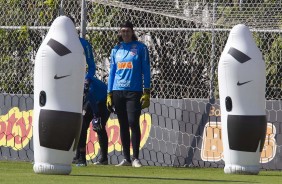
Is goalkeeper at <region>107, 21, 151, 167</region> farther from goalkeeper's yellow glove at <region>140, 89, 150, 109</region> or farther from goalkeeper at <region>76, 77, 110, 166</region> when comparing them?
goalkeeper at <region>76, 77, 110, 166</region>

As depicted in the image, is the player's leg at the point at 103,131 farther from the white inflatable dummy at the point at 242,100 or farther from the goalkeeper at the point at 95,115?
the white inflatable dummy at the point at 242,100

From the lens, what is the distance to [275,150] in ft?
48.4

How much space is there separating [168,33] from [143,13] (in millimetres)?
731

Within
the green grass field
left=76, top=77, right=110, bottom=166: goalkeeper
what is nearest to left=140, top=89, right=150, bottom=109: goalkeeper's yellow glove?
left=76, top=77, right=110, bottom=166: goalkeeper

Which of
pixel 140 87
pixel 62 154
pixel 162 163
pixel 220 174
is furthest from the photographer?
pixel 162 163

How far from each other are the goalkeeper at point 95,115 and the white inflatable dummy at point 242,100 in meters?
2.75

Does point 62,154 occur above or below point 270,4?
below

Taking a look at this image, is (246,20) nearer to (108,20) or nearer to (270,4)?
(270,4)

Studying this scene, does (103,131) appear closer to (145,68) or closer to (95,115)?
(95,115)

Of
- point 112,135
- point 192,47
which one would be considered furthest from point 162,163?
point 192,47

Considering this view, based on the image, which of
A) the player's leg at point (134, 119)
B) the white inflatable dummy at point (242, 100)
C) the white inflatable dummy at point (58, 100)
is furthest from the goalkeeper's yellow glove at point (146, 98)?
the white inflatable dummy at point (58, 100)

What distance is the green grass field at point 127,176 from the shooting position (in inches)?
418

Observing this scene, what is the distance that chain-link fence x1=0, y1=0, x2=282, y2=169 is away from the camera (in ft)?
50.4

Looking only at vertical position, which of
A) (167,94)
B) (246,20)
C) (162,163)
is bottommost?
(162,163)
